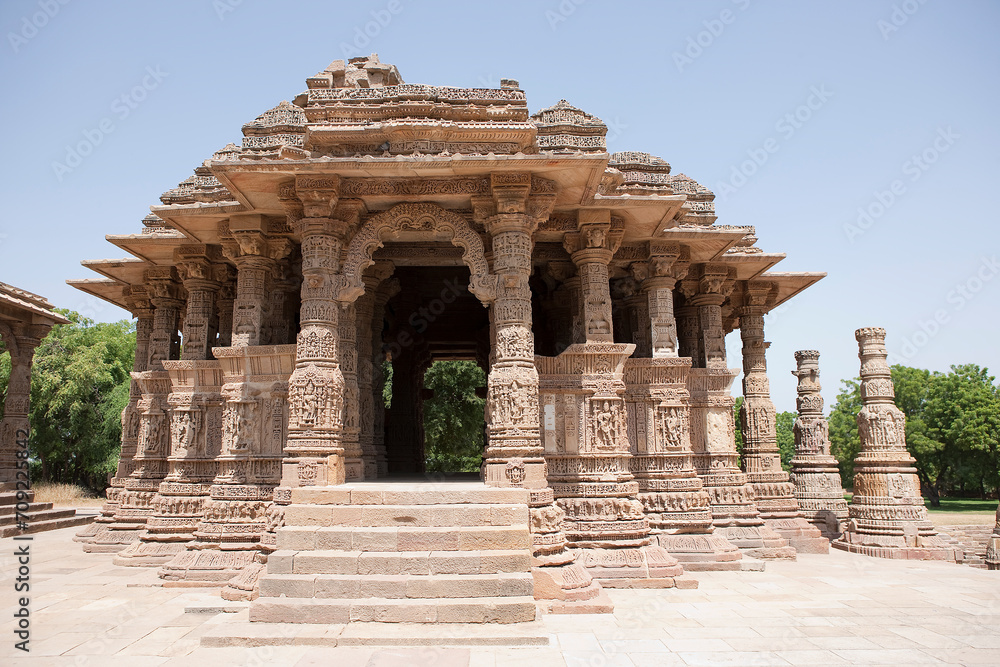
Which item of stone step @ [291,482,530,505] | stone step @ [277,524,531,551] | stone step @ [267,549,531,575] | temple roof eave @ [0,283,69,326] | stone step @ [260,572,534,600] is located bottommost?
stone step @ [260,572,534,600]

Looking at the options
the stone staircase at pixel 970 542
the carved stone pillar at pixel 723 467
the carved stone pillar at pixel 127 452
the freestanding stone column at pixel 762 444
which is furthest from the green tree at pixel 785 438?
the carved stone pillar at pixel 127 452

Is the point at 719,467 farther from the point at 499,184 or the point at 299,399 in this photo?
the point at 299,399

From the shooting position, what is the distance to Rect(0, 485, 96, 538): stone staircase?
14.3 metres

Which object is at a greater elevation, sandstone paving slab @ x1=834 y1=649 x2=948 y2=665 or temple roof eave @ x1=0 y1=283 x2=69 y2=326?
temple roof eave @ x1=0 y1=283 x2=69 y2=326

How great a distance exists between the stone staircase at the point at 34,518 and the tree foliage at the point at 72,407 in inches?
545

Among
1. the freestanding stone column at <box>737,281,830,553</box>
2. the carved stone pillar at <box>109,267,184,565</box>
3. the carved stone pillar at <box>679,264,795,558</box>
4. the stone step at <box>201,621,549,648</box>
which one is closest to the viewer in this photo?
the stone step at <box>201,621,549,648</box>

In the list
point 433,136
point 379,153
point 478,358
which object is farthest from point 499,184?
point 478,358

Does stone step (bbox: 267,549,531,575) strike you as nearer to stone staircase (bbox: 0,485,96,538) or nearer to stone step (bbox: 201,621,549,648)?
stone step (bbox: 201,621,549,648)

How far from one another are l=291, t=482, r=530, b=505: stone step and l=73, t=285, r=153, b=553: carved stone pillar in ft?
21.2

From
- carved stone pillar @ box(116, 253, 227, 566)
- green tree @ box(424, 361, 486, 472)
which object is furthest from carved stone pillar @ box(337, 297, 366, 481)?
green tree @ box(424, 361, 486, 472)

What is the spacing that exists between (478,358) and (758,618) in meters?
11.8

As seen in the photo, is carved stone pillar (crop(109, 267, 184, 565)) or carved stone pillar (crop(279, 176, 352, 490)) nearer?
carved stone pillar (crop(279, 176, 352, 490))

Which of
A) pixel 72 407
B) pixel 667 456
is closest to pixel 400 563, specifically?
pixel 667 456

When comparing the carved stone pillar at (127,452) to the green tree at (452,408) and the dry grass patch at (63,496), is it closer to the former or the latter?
the dry grass patch at (63,496)
